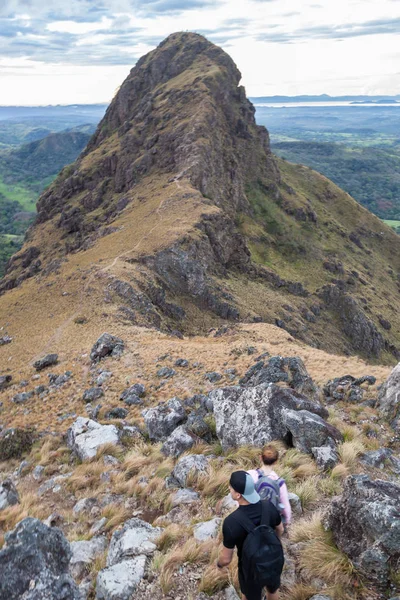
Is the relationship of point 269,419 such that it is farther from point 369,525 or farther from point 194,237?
point 194,237

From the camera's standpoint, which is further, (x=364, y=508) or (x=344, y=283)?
(x=344, y=283)

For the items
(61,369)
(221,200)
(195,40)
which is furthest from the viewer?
(195,40)

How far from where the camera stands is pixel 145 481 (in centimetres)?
1232

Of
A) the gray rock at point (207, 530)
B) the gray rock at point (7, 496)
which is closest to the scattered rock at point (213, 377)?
the gray rock at point (7, 496)

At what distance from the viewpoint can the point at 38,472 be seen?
15.1 metres

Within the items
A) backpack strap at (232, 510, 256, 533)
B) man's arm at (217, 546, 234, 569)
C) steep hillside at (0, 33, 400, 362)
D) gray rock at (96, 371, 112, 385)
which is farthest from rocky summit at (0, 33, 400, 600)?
backpack strap at (232, 510, 256, 533)

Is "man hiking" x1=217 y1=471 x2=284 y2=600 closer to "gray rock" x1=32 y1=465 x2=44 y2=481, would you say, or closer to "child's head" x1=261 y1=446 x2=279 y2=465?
"child's head" x1=261 y1=446 x2=279 y2=465

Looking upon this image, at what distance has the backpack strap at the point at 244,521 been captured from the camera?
6102 mm

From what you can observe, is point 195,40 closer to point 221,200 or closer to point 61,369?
point 221,200

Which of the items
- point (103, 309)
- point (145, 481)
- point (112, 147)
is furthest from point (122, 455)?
point (112, 147)

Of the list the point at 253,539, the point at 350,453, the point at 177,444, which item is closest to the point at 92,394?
the point at 177,444

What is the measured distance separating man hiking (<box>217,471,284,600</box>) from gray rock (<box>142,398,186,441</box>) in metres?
9.87

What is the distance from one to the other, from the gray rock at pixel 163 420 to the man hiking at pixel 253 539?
9874mm

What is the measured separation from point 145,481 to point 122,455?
9.42 feet
